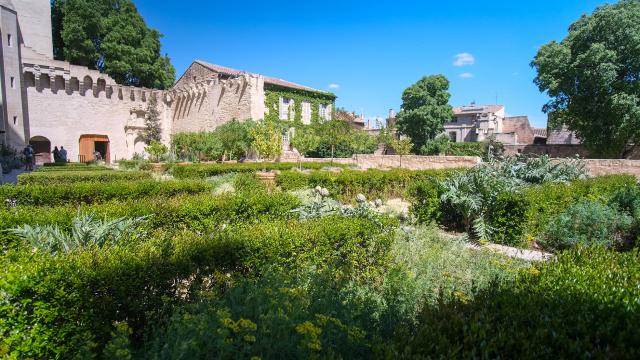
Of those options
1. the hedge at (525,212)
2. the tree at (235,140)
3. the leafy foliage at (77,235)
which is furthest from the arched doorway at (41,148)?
the hedge at (525,212)

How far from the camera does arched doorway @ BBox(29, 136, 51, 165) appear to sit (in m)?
26.2

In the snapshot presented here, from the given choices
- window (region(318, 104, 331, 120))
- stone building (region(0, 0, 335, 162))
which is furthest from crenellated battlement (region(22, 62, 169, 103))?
window (region(318, 104, 331, 120))

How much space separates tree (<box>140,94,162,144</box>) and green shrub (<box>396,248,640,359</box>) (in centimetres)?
3364

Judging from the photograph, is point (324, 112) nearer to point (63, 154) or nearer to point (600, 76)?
point (600, 76)

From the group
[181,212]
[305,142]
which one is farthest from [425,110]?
[181,212]

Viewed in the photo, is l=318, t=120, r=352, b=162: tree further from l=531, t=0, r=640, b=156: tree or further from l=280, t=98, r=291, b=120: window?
l=531, t=0, r=640, b=156: tree

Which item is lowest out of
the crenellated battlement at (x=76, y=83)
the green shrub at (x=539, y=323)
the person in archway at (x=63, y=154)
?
the green shrub at (x=539, y=323)

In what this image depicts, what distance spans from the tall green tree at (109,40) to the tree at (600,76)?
104 ft

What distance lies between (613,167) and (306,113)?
2103 centimetres

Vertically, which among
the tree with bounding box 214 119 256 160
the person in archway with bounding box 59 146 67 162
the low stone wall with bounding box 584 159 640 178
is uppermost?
the tree with bounding box 214 119 256 160

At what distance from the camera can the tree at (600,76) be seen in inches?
677

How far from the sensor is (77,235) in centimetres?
386

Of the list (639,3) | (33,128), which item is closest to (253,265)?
→ (639,3)

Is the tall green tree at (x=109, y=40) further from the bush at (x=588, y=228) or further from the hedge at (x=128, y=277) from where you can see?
the bush at (x=588, y=228)
